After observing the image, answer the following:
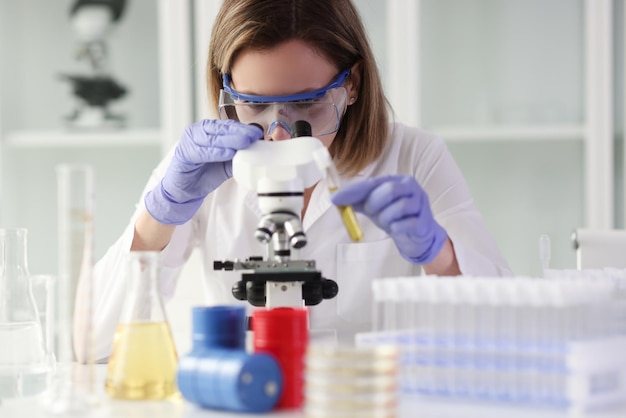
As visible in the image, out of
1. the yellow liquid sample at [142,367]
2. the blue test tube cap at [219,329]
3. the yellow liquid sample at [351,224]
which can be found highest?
the yellow liquid sample at [351,224]

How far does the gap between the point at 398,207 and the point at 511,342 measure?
0.47 m

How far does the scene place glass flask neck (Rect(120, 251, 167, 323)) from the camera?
1.19 meters

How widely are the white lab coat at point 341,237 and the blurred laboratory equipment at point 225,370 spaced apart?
2.94 feet

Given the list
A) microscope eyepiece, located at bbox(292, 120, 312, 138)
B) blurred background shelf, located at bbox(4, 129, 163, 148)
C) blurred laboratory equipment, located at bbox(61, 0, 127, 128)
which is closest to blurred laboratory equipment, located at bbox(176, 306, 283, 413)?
microscope eyepiece, located at bbox(292, 120, 312, 138)

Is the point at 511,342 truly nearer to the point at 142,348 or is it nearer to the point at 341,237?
the point at 142,348

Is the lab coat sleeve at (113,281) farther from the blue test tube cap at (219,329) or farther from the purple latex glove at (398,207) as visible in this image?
the blue test tube cap at (219,329)

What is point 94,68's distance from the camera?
3.87m

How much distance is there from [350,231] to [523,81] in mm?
2485

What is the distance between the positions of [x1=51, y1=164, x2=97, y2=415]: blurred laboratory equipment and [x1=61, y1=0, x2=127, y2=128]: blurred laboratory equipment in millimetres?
2715

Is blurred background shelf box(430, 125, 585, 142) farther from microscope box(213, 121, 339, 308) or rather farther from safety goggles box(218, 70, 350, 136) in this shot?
microscope box(213, 121, 339, 308)

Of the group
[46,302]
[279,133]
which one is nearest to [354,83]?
[279,133]

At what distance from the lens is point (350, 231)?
129 centimetres

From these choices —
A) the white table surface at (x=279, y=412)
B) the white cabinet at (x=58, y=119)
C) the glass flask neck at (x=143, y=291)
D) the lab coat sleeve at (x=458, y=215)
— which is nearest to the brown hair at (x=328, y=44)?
the lab coat sleeve at (x=458, y=215)

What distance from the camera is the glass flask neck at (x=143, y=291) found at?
1189mm
